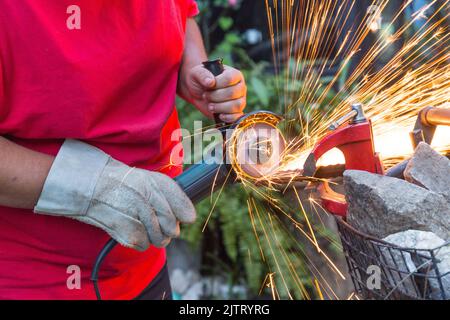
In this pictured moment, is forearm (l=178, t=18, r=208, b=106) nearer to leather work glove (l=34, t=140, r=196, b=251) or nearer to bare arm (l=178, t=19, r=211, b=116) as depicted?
bare arm (l=178, t=19, r=211, b=116)

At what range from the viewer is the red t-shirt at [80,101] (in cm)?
152

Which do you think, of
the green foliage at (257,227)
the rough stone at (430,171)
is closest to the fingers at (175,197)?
the rough stone at (430,171)

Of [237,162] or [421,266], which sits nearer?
[421,266]

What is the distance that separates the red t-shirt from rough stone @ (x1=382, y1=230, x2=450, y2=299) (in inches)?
34.2

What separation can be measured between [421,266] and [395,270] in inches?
2.0

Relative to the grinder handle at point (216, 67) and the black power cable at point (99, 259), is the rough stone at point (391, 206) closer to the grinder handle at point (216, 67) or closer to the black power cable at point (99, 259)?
the grinder handle at point (216, 67)

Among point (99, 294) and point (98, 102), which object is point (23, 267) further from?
point (98, 102)

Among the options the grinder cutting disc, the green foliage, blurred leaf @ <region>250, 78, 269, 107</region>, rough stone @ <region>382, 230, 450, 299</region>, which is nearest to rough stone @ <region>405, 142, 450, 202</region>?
rough stone @ <region>382, 230, 450, 299</region>

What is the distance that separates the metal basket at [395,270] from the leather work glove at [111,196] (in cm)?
56

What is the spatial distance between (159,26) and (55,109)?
1.49ft

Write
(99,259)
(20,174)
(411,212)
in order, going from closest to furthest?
1. (411,212)
2. (20,174)
3. (99,259)

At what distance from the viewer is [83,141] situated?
1676 millimetres

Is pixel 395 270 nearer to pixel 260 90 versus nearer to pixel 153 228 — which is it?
pixel 153 228

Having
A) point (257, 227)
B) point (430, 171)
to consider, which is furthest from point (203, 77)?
A: point (257, 227)
